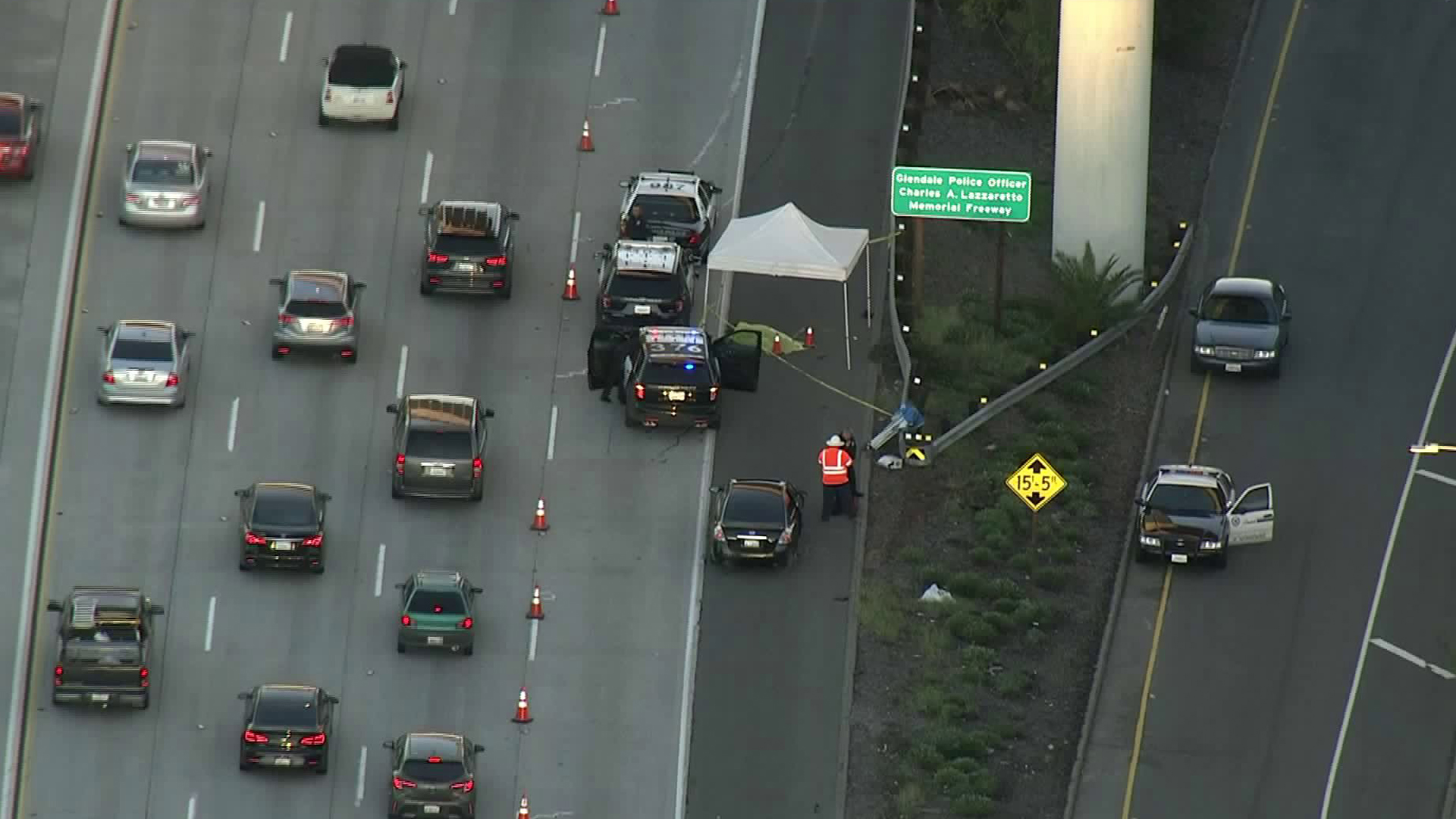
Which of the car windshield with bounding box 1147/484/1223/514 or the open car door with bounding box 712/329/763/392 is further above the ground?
the open car door with bounding box 712/329/763/392

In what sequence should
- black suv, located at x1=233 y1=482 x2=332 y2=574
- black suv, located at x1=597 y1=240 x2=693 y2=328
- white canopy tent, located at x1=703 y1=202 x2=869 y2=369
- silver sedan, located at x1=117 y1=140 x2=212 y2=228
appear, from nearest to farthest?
black suv, located at x1=233 y1=482 x2=332 y2=574
black suv, located at x1=597 y1=240 x2=693 y2=328
white canopy tent, located at x1=703 y1=202 x2=869 y2=369
silver sedan, located at x1=117 y1=140 x2=212 y2=228

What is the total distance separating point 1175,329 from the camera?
6581cm

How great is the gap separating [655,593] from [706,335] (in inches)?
263

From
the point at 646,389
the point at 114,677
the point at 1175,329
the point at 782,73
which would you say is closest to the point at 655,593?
the point at 646,389

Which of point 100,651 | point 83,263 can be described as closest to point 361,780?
point 100,651

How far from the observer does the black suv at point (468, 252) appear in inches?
2527

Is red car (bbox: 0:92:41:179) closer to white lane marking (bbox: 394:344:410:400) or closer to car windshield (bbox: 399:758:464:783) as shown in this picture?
white lane marking (bbox: 394:344:410:400)

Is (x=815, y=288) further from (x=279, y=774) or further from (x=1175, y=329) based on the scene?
(x=279, y=774)

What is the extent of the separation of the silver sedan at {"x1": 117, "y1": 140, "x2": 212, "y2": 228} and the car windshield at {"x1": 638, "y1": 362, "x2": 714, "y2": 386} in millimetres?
11771

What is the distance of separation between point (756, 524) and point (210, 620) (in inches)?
382

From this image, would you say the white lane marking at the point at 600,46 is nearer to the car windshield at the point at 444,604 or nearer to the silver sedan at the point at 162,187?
the silver sedan at the point at 162,187

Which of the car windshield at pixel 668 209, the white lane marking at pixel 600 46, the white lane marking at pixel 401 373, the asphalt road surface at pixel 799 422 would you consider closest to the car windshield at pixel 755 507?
the asphalt road surface at pixel 799 422

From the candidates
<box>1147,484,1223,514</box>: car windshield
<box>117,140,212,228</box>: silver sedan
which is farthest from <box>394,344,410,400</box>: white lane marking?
<box>1147,484,1223,514</box>: car windshield

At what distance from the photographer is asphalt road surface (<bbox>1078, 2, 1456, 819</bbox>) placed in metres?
52.7
